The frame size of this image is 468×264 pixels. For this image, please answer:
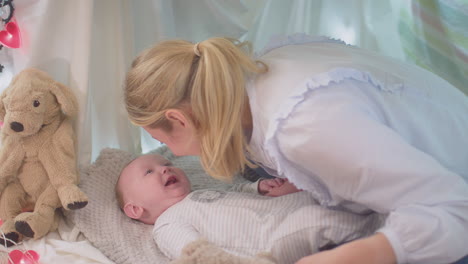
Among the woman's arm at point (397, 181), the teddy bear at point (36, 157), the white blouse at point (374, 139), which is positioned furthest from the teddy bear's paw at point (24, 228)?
the woman's arm at point (397, 181)

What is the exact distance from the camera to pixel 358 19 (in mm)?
1940

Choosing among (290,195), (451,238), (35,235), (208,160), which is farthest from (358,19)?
(35,235)

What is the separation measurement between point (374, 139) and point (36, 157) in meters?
0.92

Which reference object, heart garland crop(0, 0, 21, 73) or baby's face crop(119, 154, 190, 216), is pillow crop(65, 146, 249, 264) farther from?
heart garland crop(0, 0, 21, 73)

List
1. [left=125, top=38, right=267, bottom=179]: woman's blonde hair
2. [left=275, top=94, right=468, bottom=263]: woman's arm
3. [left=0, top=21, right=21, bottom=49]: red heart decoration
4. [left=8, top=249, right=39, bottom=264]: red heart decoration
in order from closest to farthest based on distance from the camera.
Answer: [left=275, top=94, right=468, bottom=263]: woman's arm < [left=125, top=38, right=267, bottom=179]: woman's blonde hair < [left=8, top=249, right=39, bottom=264]: red heart decoration < [left=0, top=21, right=21, bottom=49]: red heart decoration

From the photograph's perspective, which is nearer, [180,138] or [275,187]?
[180,138]

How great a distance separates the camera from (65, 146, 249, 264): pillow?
1391mm

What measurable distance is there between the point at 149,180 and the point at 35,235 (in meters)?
0.33

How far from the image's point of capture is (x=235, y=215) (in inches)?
53.3

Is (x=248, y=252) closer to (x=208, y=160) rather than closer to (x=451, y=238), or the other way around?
(x=208, y=160)

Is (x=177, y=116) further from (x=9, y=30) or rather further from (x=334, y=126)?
(x=9, y=30)

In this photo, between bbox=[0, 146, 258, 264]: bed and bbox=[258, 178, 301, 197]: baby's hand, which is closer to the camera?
bbox=[0, 146, 258, 264]: bed

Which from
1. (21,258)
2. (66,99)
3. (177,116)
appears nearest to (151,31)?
(66,99)

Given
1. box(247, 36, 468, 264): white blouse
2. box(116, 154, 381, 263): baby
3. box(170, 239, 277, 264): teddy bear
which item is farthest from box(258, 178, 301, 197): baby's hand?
box(170, 239, 277, 264): teddy bear
